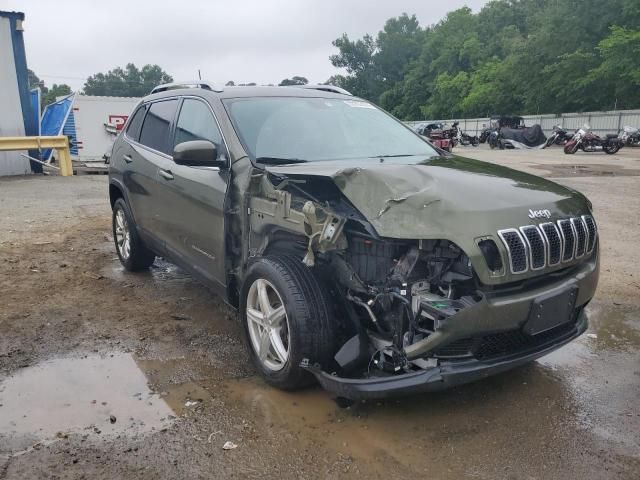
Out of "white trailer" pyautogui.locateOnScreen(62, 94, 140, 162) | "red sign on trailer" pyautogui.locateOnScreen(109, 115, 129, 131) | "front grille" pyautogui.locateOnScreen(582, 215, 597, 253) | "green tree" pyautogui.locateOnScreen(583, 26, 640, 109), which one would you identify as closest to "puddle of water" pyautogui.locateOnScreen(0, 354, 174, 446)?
"front grille" pyautogui.locateOnScreen(582, 215, 597, 253)

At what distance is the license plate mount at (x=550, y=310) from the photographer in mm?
2783

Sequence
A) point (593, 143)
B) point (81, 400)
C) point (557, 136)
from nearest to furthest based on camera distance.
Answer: point (81, 400) < point (593, 143) < point (557, 136)

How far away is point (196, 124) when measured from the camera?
169 inches

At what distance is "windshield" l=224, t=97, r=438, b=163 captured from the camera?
12.5 ft

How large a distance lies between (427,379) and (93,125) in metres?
20.0

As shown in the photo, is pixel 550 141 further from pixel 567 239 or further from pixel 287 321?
pixel 287 321

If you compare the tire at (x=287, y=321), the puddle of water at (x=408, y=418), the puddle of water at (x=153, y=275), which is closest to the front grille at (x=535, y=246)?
the puddle of water at (x=408, y=418)

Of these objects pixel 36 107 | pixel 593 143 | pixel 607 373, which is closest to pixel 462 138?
pixel 593 143

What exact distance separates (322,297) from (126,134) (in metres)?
3.52

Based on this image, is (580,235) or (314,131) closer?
(580,235)

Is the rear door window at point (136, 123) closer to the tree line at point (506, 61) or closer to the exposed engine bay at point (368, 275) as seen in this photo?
the exposed engine bay at point (368, 275)

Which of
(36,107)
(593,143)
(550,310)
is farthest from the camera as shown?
(593,143)

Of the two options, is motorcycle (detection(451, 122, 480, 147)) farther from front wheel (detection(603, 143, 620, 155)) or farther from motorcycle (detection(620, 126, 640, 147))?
front wheel (detection(603, 143, 620, 155))

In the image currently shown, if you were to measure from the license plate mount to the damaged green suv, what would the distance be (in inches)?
0.4
